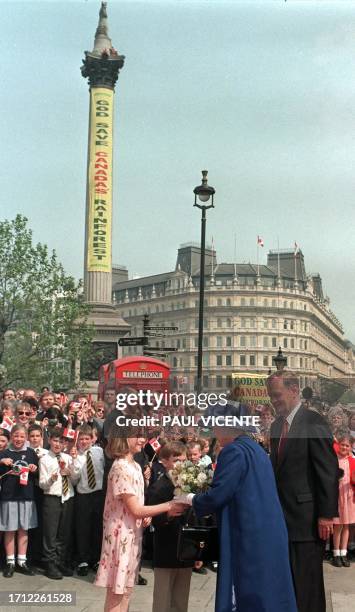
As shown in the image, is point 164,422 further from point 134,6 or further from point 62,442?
point 134,6

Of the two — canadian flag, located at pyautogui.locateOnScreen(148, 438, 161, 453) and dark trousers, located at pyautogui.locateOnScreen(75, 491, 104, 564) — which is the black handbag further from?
dark trousers, located at pyautogui.locateOnScreen(75, 491, 104, 564)

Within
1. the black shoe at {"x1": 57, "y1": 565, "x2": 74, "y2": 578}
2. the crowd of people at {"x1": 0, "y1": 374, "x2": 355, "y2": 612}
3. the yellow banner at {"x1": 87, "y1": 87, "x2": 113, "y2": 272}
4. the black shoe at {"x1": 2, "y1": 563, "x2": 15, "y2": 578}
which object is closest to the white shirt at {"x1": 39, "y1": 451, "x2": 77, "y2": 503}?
the crowd of people at {"x1": 0, "y1": 374, "x2": 355, "y2": 612}

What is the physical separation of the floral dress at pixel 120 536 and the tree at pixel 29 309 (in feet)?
10.3

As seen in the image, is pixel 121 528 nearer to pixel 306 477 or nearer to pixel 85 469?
pixel 306 477

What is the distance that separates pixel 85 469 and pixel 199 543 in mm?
3996

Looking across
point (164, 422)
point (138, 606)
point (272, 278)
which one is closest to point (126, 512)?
point (164, 422)

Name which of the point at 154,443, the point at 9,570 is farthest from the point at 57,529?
the point at 154,443

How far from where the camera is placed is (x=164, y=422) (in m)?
6.40

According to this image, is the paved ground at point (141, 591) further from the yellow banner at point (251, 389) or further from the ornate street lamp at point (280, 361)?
the ornate street lamp at point (280, 361)

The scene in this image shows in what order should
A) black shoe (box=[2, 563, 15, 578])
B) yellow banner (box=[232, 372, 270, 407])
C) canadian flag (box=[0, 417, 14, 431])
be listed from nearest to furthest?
1. yellow banner (box=[232, 372, 270, 407])
2. black shoe (box=[2, 563, 15, 578])
3. canadian flag (box=[0, 417, 14, 431])

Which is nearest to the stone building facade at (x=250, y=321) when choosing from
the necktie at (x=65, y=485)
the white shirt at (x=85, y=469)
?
the white shirt at (x=85, y=469)

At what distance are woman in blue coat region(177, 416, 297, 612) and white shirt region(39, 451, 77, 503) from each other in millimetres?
4373

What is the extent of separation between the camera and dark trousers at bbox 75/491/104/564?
834 cm

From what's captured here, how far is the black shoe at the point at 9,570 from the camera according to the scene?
300 inches
